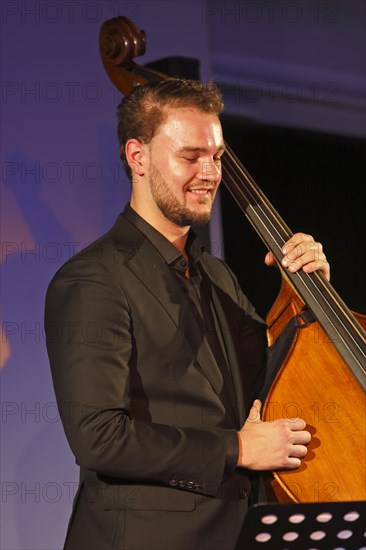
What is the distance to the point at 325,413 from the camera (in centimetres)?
185

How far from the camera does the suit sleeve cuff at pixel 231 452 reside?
6.04 feet

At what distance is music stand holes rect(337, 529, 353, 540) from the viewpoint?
5.12 ft

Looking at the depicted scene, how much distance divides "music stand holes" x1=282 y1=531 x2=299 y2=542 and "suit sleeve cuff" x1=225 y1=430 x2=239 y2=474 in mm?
325

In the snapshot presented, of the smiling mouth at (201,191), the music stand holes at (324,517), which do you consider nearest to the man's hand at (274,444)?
the music stand holes at (324,517)

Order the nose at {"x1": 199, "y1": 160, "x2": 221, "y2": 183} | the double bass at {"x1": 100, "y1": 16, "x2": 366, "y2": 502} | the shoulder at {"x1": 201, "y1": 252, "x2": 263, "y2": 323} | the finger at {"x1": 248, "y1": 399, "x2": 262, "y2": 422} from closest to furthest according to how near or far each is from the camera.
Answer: the double bass at {"x1": 100, "y1": 16, "x2": 366, "y2": 502} < the finger at {"x1": 248, "y1": 399, "x2": 262, "y2": 422} < the nose at {"x1": 199, "y1": 160, "x2": 221, "y2": 183} < the shoulder at {"x1": 201, "y1": 252, "x2": 263, "y2": 323}

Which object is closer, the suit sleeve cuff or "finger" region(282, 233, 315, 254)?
the suit sleeve cuff

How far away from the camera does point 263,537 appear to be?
4.97 ft

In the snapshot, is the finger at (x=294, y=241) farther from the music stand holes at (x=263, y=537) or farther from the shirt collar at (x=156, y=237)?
the music stand holes at (x=263, y=537)

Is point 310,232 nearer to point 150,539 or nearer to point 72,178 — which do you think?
point 72,178

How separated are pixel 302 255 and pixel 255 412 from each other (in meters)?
0.40

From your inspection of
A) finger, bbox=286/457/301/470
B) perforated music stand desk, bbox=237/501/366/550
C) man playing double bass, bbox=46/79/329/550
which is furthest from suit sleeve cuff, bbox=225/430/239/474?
perforated music stand desk, bbox=237/501/366/550

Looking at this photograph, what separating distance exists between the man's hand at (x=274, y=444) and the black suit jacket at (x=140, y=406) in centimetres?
5

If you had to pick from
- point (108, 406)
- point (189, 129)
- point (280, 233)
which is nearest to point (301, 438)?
point (108, 406)

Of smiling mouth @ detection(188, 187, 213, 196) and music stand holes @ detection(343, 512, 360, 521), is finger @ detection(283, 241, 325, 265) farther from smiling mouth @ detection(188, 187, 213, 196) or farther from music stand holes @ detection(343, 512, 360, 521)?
music stand holes @ detection(343, 512, 360, 521)
